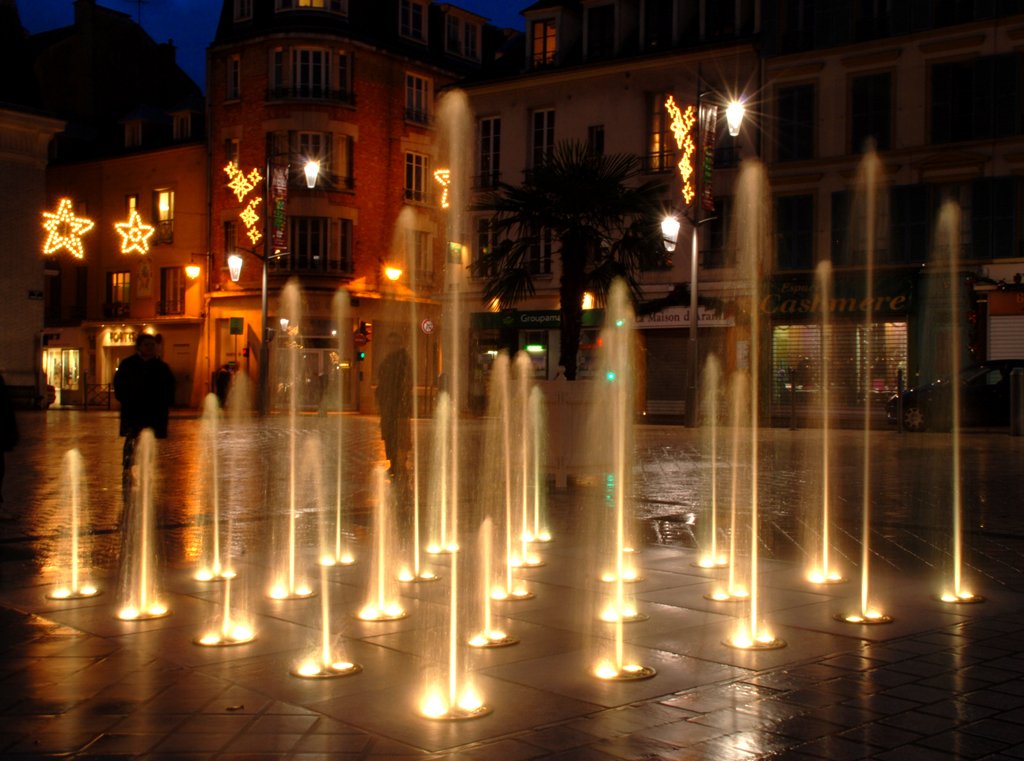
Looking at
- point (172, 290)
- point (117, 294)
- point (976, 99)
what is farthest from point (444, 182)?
point (976, 99)

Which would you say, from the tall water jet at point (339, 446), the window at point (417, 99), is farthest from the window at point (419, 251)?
the window at point (417, 99)

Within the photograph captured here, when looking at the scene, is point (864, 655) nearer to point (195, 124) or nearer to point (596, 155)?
point (596, 155)

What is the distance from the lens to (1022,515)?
11.9 metres

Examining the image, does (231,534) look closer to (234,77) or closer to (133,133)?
(234,77)

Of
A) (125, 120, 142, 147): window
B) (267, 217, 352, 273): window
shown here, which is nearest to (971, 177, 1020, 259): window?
(267, 217, 352, 273): window

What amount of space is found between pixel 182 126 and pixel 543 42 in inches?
680

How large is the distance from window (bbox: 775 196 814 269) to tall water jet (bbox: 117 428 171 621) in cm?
2865

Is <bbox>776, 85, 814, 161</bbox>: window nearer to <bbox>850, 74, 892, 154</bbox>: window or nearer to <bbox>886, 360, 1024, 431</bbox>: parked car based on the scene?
<bbox>850, 74, 892, 154</bbox>: window

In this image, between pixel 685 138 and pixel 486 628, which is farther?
pixel 685 138

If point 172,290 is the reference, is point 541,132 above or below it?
above

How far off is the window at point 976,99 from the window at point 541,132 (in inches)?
523

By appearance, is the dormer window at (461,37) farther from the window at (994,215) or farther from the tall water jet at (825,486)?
the window at (994,215)

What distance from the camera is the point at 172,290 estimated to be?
48.0m

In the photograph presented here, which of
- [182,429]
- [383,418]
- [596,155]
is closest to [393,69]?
[182,429]
